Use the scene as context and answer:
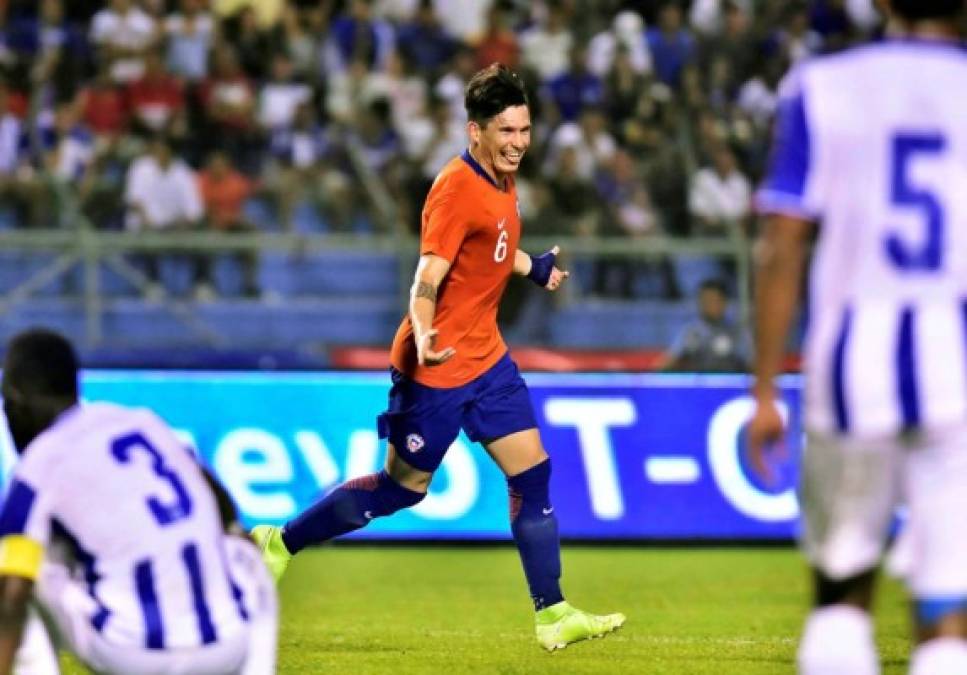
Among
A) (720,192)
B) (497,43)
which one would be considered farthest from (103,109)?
(720,192)

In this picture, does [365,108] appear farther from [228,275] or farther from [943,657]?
[943,657]

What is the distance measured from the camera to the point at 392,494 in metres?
8.64

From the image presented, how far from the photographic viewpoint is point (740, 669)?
8102 mm

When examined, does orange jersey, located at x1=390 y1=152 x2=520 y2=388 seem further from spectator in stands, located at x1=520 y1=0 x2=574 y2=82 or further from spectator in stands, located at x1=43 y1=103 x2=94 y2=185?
spectator in stands, located at x1=520 y1=0 x2=574 y2=82

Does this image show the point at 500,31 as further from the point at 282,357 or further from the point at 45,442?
the point at 45,442

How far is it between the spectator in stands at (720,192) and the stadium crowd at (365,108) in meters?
0.02

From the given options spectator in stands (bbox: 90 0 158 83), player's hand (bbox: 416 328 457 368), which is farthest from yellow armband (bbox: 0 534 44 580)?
spectator in stands (bbox: 90 0 158 83)

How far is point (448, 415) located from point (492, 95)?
134 cm

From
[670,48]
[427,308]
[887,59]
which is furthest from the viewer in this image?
[670,48]

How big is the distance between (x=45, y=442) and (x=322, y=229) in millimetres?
12132

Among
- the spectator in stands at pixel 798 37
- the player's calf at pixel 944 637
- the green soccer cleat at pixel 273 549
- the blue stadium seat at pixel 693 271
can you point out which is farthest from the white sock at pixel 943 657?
the spectator in stands at pixel 798 37

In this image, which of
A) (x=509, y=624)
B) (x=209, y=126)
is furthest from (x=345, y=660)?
(x=209, y=126)

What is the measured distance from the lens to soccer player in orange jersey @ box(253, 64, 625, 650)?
325 inches

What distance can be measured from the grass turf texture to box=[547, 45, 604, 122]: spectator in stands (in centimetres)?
626
